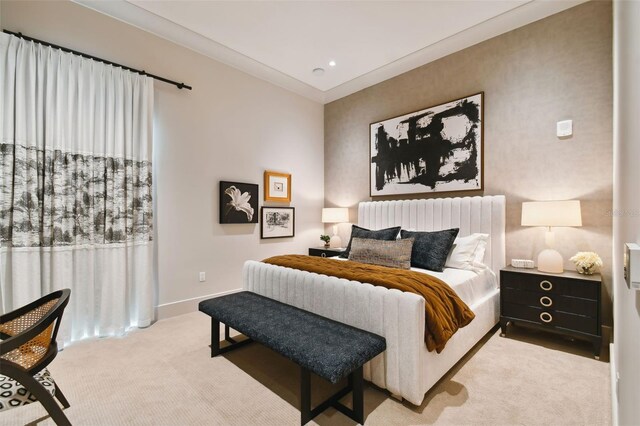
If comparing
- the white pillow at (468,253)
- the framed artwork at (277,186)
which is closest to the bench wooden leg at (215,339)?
the framed artwork at (277,186)

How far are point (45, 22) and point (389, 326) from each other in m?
3.85

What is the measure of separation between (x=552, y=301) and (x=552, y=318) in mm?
151

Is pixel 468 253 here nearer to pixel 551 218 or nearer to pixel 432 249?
pixel 432 249

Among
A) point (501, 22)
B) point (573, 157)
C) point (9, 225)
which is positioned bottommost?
point (9, 225)

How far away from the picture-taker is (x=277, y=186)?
4.46m

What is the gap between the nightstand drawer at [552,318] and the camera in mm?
2393

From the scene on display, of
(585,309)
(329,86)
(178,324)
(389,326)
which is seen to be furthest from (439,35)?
(178,324)

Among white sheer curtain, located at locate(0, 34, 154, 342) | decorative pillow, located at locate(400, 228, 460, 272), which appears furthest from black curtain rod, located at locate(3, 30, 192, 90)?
decorative pillow, located at locate(400, 228, 460, 272)

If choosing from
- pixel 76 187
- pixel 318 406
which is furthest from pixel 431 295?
pixel 76 187

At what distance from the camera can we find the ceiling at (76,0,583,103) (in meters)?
2.92

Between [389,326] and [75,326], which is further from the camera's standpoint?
[75,326]

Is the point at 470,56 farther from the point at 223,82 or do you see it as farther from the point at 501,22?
the point at 223,82

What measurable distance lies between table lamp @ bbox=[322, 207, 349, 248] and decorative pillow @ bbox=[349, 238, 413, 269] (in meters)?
1.45

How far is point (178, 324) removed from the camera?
3160mm
